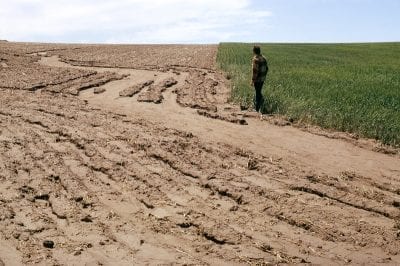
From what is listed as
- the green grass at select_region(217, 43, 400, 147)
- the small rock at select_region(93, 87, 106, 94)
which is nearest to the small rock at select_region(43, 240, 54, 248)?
the green grass at select_region(217, 43, 400, 147)

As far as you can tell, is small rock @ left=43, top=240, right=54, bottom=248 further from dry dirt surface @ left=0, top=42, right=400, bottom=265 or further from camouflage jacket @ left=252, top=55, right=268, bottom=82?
camouflage jacket @ left=252, top=55, right=268, bottom=82

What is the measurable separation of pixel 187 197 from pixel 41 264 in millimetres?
2459

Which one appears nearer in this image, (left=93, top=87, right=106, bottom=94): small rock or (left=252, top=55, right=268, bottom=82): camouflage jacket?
(left=252, top=55, right=268, bottom=82): camouflage jacket

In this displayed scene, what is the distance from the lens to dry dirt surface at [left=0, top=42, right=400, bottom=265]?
5383mm

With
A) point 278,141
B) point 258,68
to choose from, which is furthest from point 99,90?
point 278,141

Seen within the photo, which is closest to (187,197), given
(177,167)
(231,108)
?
(177,167)

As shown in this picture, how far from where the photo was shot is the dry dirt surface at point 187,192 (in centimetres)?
538

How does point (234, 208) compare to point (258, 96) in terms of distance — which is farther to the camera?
point (258, 96)

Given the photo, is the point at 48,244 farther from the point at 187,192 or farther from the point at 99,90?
the point at 99,90

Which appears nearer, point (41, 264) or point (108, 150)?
point (41, 264)

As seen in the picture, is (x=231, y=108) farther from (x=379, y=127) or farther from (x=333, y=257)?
(x=333, y=257)

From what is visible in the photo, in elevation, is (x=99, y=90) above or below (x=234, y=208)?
above

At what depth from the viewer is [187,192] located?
7.02 m

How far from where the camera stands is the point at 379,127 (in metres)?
11.2
